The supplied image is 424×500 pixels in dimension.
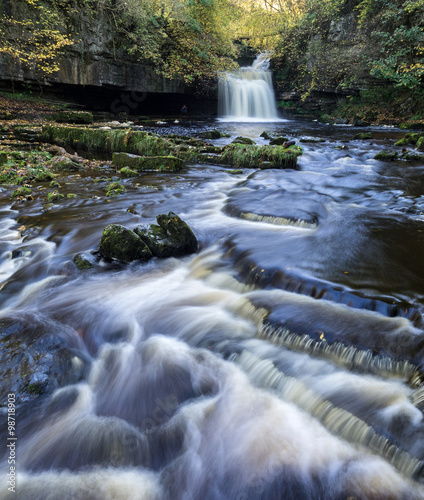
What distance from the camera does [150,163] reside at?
897 centimetres

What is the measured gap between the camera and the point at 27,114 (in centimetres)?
1609

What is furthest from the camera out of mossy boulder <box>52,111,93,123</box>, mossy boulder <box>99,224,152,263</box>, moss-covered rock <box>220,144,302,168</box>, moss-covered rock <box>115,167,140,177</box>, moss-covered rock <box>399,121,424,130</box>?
moss-covered rock <box>399,121,424,130</box>

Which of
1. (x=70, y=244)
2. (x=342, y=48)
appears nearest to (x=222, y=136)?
(x=70, y=244)

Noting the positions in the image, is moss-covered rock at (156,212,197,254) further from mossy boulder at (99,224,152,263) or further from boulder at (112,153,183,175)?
boulder at (112,153,183,175)

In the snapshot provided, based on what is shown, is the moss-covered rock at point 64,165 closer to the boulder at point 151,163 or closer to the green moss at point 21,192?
the boulder at point 151,163

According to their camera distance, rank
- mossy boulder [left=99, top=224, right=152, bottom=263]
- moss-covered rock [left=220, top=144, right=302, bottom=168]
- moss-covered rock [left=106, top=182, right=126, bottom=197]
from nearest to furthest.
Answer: mossy boulder [left=99, top=224, right=152, bottom=263] < moss-covered rock [left=106, top=182, right=126, bottom=197] < moss-covered rock [left=220, top=144, right=302, bottom=168]

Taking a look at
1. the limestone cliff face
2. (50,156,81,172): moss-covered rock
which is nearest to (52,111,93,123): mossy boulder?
the limestone cliff face

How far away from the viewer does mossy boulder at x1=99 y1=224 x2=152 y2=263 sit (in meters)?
3.89

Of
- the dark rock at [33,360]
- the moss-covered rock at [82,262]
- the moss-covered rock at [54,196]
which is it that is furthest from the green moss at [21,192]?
the dark rock at [33,360]

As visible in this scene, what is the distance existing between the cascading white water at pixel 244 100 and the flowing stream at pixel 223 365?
23103 millimetres

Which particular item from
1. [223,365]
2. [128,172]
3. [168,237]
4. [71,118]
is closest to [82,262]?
[168,237]

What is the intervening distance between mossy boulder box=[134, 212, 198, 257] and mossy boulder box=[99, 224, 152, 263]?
0.56 feet

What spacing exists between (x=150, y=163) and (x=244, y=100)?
19.7 meters

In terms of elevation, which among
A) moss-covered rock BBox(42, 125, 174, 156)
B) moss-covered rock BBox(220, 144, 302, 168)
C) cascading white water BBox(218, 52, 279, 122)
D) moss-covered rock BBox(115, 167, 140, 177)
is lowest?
moss-covered rock BBox(115, 167, 140, 177)
